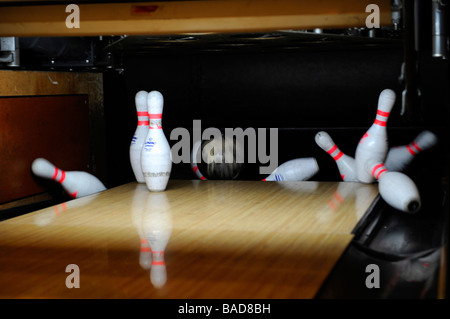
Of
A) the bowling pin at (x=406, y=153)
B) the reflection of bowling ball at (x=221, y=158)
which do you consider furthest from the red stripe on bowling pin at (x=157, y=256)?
the bowling pin at (x=406, y=153)

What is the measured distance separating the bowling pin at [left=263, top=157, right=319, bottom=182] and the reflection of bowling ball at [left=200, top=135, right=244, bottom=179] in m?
0.19

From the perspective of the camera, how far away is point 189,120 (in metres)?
3.74

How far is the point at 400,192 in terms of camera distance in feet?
7.76

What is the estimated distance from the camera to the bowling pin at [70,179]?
9.71ft

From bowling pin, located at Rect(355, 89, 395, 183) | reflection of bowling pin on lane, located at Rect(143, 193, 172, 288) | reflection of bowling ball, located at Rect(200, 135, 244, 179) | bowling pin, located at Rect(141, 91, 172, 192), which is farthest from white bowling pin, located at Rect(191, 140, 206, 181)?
bowling pin, located at Rect(355, 89, 395, 183)

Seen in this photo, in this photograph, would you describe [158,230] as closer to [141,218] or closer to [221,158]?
[141,218]

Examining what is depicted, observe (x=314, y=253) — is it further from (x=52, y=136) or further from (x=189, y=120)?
(x=189, y=120)

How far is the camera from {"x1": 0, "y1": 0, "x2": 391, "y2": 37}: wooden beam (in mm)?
1701

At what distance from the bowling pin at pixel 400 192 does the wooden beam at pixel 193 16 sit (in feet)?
2.60

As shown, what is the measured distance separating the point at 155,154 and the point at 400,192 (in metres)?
1.14

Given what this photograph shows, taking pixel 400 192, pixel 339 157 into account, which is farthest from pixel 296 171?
pixel 400 192

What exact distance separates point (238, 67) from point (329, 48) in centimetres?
57

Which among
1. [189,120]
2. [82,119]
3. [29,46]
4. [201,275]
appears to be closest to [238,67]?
[189,120]

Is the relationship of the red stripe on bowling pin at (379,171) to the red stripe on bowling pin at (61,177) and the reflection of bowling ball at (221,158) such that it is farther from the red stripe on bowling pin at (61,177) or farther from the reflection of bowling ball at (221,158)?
the red stripe on bowling pin at (61,177)
